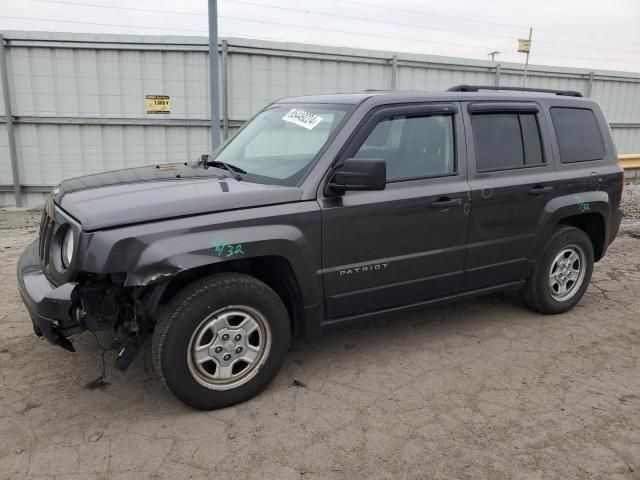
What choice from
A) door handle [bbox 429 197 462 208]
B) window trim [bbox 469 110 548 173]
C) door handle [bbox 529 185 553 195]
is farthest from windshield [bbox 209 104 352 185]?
door handle [bbox 529 185 553 195]

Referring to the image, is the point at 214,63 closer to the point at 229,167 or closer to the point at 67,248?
the point at 229,167

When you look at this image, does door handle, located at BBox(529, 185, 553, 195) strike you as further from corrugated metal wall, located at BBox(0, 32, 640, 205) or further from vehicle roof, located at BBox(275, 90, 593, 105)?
corrugated metal wall, located at BBox(0, 32, 640, 205)

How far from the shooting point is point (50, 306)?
2.80 m

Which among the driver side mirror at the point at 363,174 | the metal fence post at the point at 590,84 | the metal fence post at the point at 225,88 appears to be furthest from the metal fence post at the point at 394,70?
the driver side mirror at the point at 363,174

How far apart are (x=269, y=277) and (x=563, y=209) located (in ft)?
8.49

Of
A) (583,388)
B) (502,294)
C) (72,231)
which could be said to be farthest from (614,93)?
(72,231)

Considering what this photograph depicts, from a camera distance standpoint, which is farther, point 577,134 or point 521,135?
point 577,134

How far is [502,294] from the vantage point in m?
5.28

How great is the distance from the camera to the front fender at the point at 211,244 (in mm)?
2723

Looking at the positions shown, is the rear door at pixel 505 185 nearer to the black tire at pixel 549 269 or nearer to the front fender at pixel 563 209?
the front fender at pixel 563 209

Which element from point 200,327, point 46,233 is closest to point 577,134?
point 200,327

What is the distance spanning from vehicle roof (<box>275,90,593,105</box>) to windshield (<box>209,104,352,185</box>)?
9 centimetres

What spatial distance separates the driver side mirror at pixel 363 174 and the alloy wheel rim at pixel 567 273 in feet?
7.38

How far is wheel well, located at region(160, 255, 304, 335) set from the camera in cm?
308
